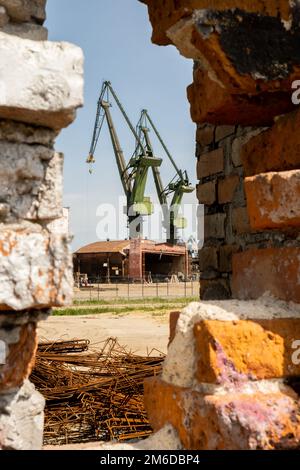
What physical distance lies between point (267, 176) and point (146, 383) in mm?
835

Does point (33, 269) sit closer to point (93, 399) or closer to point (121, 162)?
point (93, 399)

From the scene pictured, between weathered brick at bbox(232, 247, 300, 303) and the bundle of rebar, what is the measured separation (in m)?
1.05

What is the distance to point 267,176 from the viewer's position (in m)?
1.88

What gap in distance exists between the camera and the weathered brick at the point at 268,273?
6.24ft

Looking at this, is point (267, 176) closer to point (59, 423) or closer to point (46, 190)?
point (46, 190)

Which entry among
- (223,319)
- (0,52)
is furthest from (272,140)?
(0,52)

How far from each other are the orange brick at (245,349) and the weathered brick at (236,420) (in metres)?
0.06

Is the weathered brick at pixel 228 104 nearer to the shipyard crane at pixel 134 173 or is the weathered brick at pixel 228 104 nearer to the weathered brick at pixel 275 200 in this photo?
the weathered brick at pixel 275 200

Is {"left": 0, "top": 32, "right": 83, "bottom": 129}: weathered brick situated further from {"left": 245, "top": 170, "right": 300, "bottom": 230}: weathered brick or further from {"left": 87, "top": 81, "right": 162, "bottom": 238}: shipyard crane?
{"left": 87, "top": 81, "right": 162, "bottom": 238}: shipyard crane

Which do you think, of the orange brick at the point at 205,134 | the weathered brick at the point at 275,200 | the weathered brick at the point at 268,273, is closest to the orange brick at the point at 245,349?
the weathered brick at the point at 268,273

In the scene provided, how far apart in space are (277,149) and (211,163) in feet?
5.42

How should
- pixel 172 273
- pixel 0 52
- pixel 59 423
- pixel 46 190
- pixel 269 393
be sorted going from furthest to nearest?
pixel 172 273
pixel 59 423
pixel 269 393
pixel 46 190
pixel 0 52

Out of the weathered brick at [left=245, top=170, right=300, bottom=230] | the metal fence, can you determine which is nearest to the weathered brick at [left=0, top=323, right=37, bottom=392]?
the weathered brick at [left=245, top=170, right=300, bottom=230]

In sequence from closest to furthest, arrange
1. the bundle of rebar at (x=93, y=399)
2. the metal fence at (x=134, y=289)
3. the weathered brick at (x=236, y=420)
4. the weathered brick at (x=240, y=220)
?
the weathered brick at (x=236, y=420) < the bundle of rebar at (x=93, y=399) < the weathered brick at (x=240, y=220) < the metal fence at (x=134, y=289)
